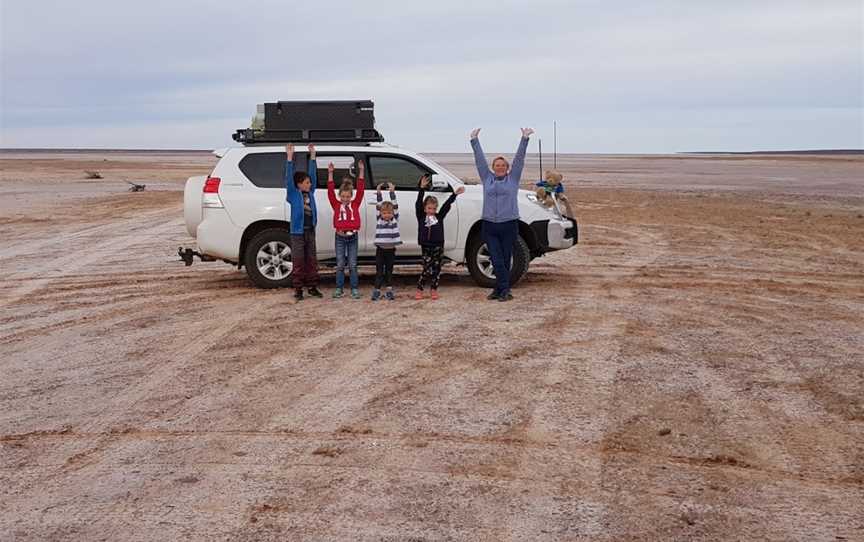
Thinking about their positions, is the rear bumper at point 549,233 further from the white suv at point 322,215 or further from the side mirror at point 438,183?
the side mirror at point 438,183

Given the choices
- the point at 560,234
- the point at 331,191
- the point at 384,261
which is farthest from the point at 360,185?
the point at 560,234

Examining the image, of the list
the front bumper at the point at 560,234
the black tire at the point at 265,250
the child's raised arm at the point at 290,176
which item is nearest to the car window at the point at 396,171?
the black tire at the point at 265,250

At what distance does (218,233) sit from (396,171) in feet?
7.46

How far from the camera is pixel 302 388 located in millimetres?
7863

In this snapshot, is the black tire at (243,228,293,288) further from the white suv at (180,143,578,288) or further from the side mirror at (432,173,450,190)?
the side mirror at (432,173,450,190)

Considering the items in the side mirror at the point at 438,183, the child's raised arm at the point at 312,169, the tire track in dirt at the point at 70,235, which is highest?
the child's raised arm at the point at 312,169

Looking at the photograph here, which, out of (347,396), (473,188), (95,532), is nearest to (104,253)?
(473,188)

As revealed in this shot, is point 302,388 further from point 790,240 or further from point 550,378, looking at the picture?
point 790,240

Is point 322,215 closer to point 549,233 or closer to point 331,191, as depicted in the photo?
point 331,191

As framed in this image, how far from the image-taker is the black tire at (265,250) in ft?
42.1

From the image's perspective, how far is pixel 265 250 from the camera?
42.4 feet

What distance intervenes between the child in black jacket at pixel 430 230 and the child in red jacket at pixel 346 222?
0.69 m

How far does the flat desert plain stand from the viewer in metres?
5.30

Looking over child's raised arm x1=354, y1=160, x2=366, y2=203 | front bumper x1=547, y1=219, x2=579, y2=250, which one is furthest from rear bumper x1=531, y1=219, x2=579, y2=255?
child's raised arm x1=354, y1=160, x2=366, y2=203
